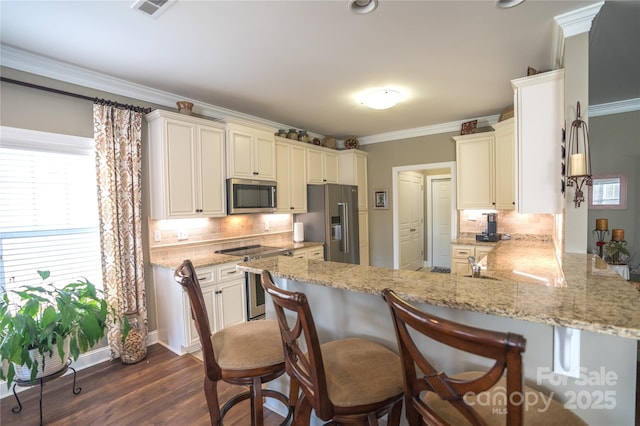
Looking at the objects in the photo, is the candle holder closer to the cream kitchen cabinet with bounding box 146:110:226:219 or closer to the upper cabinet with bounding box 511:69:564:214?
the upper cabinet with bounding box 511:69:564:214

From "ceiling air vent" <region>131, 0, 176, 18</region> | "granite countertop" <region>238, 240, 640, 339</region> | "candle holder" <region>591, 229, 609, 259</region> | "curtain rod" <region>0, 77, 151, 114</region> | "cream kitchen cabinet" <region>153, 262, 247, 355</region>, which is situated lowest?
"cream kitchen cabinet" <region>153, 262, 247, 355</region>

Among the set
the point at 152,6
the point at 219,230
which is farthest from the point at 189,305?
the point at 152,6

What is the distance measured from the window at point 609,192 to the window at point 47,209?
5.93 m

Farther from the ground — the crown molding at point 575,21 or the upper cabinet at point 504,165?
the crown molding at point 575,21

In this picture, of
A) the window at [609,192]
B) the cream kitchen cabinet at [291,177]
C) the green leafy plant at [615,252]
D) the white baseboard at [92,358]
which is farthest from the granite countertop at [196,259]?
the window at [609,192]

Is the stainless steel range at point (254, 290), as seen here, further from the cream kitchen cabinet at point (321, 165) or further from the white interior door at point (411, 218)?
the white interior door at point (411, 218)

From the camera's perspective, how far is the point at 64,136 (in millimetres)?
2676

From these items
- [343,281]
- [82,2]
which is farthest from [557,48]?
[82,2]

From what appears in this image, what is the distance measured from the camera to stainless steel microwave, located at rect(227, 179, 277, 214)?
11.9ft

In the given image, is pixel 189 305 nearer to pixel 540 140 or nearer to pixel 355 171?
pixel 540 140

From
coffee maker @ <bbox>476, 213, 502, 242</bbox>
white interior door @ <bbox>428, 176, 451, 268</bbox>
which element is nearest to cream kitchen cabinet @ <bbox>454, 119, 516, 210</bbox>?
coffee maker @ <bbox>476, 213, 502, 242</bbox>

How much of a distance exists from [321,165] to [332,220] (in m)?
0.99

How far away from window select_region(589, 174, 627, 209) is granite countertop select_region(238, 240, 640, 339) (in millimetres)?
3129

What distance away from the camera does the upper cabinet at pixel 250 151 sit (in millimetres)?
3643
